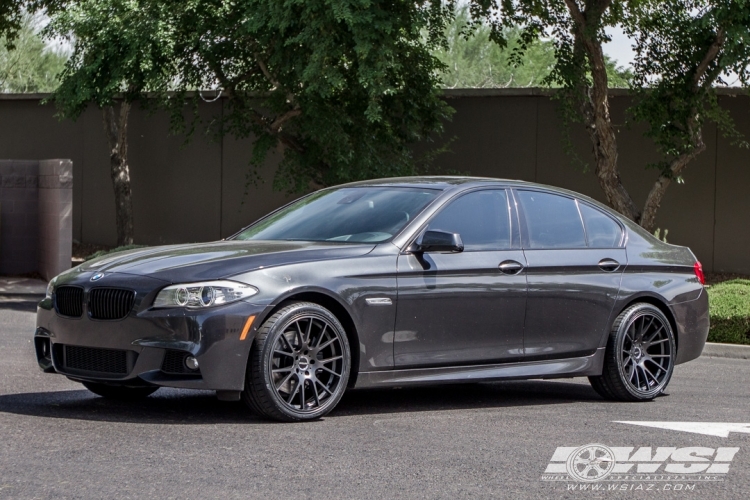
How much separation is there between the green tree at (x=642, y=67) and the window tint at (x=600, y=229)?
7811 mm

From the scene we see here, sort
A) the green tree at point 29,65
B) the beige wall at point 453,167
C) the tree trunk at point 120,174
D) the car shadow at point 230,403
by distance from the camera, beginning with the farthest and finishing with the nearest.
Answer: the green tree at point 29,65 → the tree trunk at point 120,174 → the beige wall at point 453,167 → the car shadow at point 230,403

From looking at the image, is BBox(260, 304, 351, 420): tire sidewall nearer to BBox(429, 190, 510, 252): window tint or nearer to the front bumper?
the front bumper

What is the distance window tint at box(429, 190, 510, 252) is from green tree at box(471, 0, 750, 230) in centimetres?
867

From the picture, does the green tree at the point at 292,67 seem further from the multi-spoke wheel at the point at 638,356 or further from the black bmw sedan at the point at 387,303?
the multi-spoke wheel at the point at 638,356

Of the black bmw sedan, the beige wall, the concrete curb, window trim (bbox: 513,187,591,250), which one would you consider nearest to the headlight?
the black bmw sedan

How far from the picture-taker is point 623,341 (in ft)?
27.6

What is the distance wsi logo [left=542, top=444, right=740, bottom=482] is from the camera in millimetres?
5785

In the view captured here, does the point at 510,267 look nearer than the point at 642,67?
Yes

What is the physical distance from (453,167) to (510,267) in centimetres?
1405

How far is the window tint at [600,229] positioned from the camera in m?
8.55

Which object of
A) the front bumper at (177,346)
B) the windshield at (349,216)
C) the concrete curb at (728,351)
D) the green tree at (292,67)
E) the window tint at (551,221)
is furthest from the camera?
the green tree at (292,67)

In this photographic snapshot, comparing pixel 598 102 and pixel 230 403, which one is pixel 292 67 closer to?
pixel 598 102

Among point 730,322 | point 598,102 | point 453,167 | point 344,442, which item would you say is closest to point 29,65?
point 453,167

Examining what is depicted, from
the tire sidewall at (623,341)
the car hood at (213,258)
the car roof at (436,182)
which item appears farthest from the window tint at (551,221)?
the car hood at (213,258)
